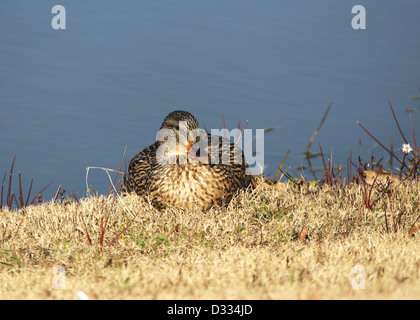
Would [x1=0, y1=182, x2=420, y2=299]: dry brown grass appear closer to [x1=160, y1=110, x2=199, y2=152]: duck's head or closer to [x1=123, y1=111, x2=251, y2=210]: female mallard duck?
[x1=123, y1=111, x2=251, y2=210]: female mallard duck

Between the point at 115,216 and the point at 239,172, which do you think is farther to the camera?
the point at 239,172

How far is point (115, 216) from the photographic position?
4.63m

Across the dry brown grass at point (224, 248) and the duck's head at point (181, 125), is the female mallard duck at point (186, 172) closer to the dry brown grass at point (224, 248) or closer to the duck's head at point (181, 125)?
the duck's head at point (181, 125)

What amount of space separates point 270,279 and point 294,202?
1.54 meters

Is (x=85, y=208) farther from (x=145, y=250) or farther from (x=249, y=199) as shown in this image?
(x=249, y=199)

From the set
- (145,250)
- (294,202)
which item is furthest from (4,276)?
(294,202)

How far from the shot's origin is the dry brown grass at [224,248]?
3355mm

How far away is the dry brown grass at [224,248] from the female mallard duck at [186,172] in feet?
0.35

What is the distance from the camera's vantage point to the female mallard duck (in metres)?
4.76

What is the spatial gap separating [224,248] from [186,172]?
801 mm

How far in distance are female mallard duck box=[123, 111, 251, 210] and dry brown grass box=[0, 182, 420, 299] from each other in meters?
0.11

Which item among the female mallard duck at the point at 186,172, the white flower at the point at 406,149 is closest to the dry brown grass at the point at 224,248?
the female mallard duck at the point at 186,172

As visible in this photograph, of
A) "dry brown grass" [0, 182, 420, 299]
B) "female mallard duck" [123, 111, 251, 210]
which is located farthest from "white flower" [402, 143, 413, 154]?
"female mallard duck" [123, 111, 251, 210]
